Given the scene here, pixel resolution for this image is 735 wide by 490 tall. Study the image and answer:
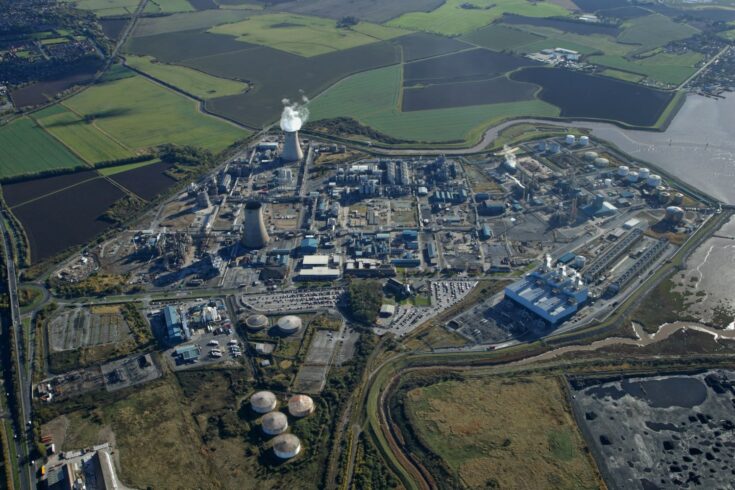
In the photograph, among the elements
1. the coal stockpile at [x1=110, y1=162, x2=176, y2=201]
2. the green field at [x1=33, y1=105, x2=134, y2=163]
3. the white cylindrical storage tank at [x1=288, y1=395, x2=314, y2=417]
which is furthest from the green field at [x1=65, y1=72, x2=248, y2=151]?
the white cylindrical storage tank at [x1=288, y1=395, x2=314, y2=417]

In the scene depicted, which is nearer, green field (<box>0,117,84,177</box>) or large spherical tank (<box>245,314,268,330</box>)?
large spherical tank (<box>245,314,268,330</box>)

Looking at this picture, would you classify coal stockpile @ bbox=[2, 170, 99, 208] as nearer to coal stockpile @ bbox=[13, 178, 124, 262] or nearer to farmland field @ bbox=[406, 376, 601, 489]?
coal stockpile @ bbox=[13, 178, 124, 262]

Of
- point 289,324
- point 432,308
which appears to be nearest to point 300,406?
point 289,324

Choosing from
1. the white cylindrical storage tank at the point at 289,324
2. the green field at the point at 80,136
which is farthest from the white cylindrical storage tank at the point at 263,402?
the green field at the point at 80,136

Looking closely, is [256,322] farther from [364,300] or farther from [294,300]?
[364,300]

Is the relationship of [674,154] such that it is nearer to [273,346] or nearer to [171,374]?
[273,346]

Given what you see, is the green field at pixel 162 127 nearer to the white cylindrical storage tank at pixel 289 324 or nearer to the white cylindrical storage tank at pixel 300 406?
the white cylindrical storage tank at pixel 289 324

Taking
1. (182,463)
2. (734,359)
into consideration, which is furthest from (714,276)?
(182,463)
